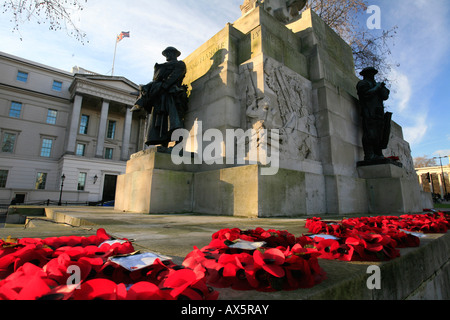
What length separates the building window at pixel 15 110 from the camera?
32.3m

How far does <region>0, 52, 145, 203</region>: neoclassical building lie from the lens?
3028 centimetres

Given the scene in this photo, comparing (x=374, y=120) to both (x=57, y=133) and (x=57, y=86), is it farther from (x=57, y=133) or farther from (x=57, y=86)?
(x=57, y=86)

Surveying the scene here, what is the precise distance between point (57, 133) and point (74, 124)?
13.4 feet

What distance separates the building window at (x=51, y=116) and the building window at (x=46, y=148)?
2.81 m

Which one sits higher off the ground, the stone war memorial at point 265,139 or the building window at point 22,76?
the building window at point 22,76

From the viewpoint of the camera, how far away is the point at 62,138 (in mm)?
34344

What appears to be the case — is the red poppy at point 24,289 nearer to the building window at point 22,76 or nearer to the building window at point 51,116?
the building window at point 51,116

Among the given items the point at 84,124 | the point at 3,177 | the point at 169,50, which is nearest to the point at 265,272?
the point at 169,50

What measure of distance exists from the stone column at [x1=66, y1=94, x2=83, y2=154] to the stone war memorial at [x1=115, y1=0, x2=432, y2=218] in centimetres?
2871

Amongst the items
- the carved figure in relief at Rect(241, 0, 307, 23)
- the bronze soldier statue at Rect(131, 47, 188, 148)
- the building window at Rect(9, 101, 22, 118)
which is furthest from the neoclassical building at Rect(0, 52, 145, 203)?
the carved figure in relief at Rect(241, 0, 307, 23)

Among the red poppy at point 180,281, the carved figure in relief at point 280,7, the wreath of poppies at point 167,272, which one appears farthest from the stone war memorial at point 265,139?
the red poppy at point 180,281

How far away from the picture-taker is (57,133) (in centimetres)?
3403
